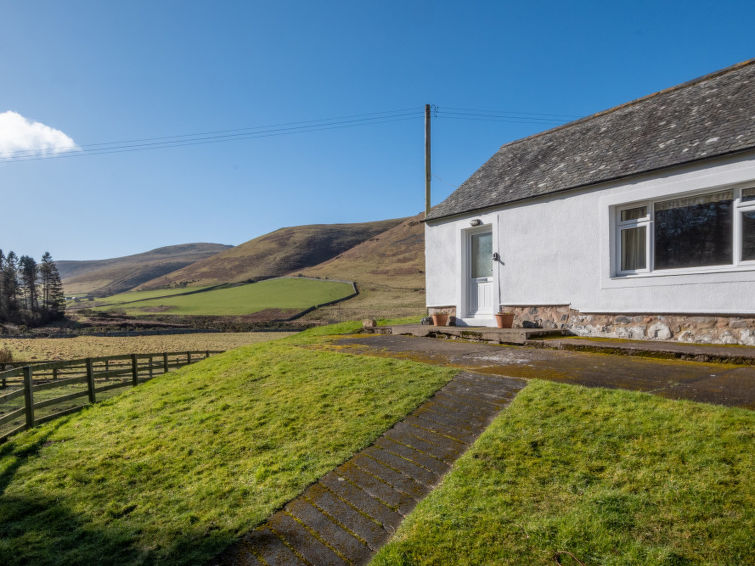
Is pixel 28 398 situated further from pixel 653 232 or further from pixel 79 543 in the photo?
pixel 653 232

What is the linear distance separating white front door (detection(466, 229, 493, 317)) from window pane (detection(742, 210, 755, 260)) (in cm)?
530

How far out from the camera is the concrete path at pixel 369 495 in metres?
2.92

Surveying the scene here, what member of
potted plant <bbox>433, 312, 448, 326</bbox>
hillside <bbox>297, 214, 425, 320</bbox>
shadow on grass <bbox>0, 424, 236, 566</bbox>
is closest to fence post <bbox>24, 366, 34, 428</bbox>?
shadow on grass <bbox>0, 424, 236, 566</bbox>

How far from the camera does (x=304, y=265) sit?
106438mm

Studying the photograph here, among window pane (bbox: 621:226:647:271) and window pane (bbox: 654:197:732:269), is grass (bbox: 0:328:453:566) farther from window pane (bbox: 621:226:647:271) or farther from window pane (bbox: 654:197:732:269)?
window pane (bbox: 654:197:732:269)

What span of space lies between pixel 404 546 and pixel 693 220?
8187mm

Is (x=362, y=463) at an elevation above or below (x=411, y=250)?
below

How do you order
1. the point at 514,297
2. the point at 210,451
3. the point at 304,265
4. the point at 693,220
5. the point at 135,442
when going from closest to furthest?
1. the point at 210,451
2. the point at 135,442
3. the point at 693,220
4. the point at 514,297
5. the point at 304,265

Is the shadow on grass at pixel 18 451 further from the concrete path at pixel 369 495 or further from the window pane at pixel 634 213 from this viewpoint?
the window pane at pixel 634 213

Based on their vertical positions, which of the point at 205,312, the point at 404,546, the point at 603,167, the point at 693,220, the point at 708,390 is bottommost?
the point at 205,312

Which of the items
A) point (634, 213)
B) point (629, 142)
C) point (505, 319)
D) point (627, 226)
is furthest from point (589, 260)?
point (629, 142)

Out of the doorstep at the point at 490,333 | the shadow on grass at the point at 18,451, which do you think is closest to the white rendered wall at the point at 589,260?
the doorstep at the point at 490,333

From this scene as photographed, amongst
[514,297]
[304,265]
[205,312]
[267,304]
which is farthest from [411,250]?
[514,297]

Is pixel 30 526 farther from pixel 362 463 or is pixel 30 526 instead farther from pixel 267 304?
pixel 267 304
